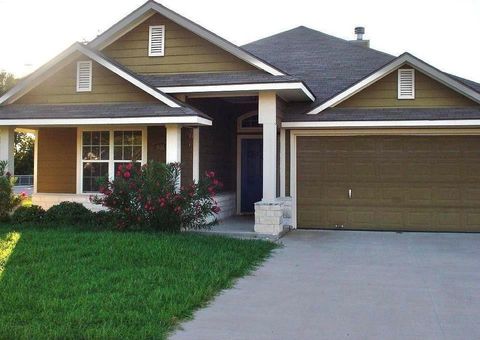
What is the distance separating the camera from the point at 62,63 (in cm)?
1317

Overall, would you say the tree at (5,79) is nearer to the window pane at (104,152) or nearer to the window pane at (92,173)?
the window pane at (92,173)

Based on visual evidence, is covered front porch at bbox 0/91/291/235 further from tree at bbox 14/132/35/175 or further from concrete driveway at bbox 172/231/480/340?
tree at bbox 14/132/35/175

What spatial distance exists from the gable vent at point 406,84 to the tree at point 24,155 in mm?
40645

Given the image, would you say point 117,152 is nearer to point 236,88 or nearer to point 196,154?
point 196,154

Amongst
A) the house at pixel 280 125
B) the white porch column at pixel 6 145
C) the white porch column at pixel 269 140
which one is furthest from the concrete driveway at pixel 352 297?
the white porch column at pixel 6 145

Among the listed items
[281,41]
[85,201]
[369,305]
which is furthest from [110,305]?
[281,41]

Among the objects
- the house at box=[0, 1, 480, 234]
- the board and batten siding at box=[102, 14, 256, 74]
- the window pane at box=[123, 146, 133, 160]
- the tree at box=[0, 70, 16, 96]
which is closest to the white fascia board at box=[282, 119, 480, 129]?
the house at box=[0, 1, 480, 234]

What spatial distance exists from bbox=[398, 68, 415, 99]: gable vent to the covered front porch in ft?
9.75

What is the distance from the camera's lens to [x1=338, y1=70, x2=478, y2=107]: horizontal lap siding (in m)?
13.5

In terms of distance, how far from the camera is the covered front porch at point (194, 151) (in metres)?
12.6

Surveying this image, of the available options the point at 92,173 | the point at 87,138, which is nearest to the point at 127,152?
the point at 92,173

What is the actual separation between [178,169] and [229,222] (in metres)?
2.91

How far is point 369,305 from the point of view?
684 cm

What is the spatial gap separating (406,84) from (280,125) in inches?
128
